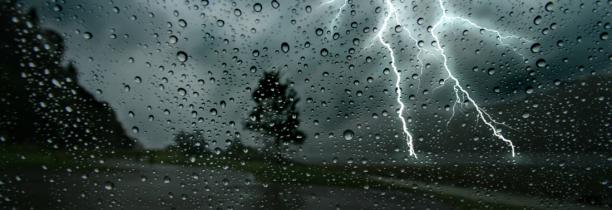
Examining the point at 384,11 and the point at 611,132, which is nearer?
the point at 384,11

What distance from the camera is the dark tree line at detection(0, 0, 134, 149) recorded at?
1.74 m

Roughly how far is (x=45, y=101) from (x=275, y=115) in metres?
1.24

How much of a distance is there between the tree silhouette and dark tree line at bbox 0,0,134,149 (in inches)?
28.6

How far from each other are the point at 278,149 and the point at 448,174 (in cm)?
103

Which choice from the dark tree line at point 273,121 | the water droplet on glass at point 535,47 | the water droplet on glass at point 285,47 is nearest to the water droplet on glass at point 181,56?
the dark tree line at point 273,121

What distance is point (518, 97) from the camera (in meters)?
2.00

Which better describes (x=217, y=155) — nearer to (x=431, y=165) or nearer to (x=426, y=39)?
(x=431, y=165)

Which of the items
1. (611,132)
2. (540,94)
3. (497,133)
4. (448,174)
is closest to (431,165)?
(448,174)

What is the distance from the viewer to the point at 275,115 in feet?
6.40

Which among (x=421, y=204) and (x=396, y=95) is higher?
(x=396, y=95)

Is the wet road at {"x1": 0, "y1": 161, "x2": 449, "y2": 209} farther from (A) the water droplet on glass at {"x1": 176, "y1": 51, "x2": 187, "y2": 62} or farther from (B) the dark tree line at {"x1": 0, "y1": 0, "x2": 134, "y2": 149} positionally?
(A) the water droplet on glass at {"x1": 176, "y1": 51, "x2": 187, "y2": 62}

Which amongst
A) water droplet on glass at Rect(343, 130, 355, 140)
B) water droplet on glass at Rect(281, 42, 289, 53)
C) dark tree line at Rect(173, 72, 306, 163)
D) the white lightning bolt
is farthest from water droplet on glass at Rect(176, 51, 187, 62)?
the white lightning bolt

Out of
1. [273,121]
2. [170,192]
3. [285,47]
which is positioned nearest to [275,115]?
[273,121]

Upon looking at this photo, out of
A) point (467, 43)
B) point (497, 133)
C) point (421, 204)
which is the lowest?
point (421, 204)
